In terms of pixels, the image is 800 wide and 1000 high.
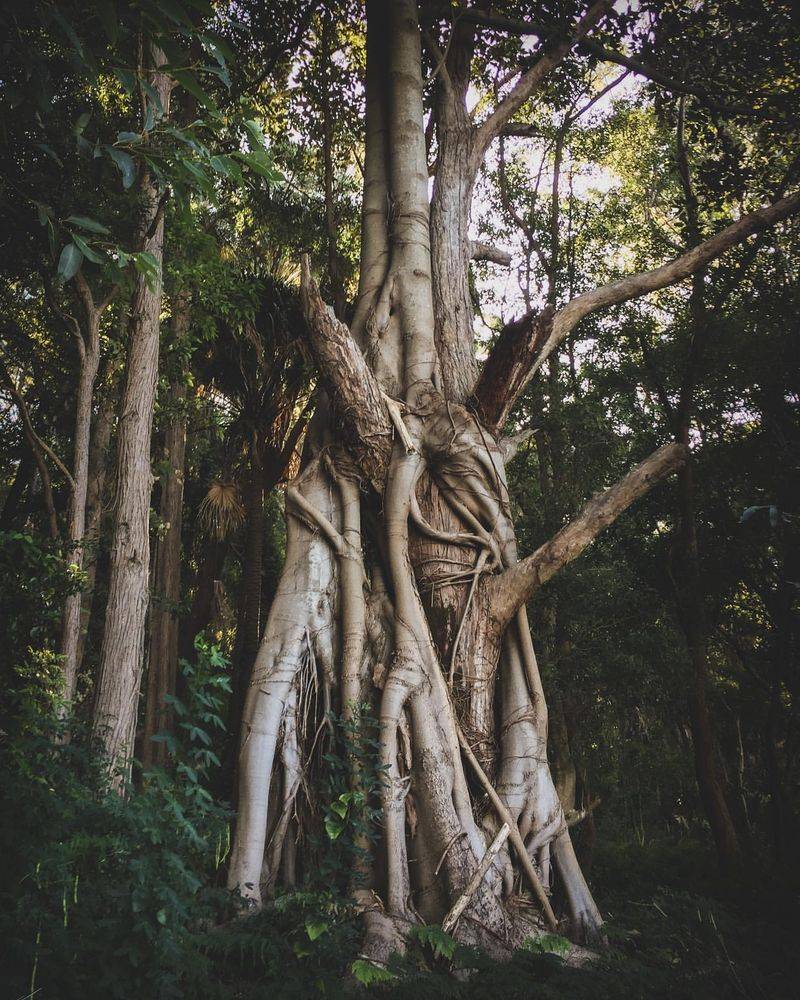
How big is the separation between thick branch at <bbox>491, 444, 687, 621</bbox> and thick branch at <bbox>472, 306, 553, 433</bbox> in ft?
3.48

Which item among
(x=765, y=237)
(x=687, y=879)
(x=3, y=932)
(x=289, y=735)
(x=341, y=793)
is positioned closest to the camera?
(x=3, y=932)

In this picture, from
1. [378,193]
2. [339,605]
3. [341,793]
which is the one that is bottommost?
[341,793]

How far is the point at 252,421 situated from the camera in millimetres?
11070

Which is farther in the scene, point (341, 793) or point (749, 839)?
point (749, 839)

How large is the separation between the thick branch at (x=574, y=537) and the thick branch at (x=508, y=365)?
106 centimetres

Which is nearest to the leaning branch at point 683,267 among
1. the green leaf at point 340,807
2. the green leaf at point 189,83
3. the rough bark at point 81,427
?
the green leaf at point 340,807

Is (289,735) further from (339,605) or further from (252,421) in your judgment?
(252,421)

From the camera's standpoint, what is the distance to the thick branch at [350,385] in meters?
5.07

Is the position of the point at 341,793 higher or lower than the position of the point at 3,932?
higher

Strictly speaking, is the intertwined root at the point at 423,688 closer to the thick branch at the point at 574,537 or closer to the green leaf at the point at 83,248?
the thick branch at the point at 574,537

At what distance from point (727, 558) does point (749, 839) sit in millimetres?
3052

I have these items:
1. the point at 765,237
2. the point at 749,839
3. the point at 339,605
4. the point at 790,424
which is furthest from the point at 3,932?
the point at 765,237

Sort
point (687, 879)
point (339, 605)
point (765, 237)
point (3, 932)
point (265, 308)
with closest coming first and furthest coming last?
point (3, 932) → point (339, 605) → point (687, 879) → point (765, 237) → point (265, 308)

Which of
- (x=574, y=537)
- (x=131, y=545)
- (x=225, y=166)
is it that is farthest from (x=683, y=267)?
(x=131, y=545)
